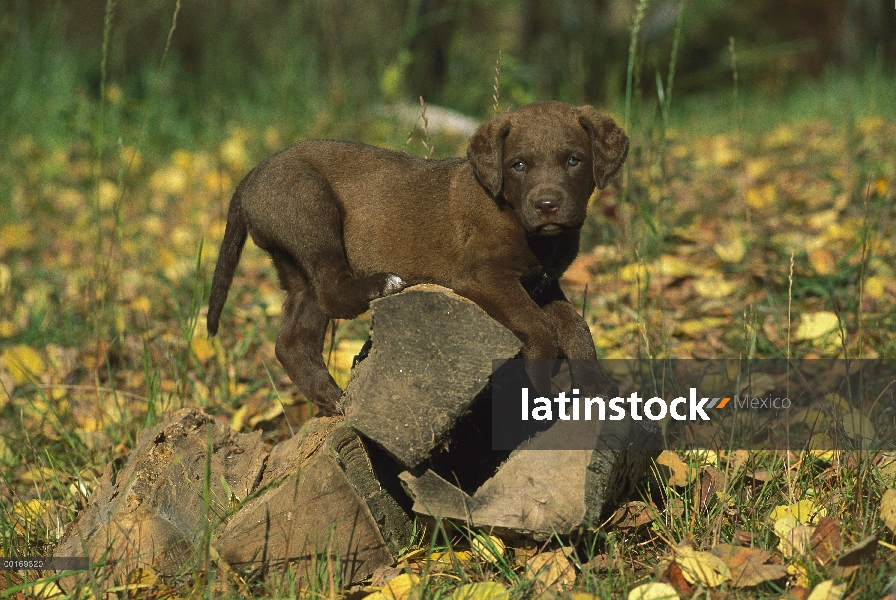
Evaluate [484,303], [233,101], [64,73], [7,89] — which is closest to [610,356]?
[484,303]

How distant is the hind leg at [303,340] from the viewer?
12.0 ft

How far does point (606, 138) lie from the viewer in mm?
3373

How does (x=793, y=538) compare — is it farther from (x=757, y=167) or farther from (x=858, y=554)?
(x=757, y=167)

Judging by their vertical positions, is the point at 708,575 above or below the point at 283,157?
below

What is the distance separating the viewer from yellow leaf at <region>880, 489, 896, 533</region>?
2.82 m

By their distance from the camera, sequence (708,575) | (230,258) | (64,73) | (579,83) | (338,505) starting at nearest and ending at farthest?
(708,575), (338,505), (230,258), (579,83), (64,73)

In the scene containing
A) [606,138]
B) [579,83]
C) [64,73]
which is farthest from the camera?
[64,73]

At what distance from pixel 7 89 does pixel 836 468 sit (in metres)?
6.56

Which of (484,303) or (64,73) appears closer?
(484,303)

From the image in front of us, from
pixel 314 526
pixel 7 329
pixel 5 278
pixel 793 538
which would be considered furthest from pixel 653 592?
pixel 5 278

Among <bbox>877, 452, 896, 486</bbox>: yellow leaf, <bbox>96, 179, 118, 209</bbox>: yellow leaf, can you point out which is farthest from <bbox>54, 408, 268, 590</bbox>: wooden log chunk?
<bbox>96, 179, 118, 209</bbox>: yellow leaf

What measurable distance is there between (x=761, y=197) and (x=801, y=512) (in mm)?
3710

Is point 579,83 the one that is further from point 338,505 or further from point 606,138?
point 338,505

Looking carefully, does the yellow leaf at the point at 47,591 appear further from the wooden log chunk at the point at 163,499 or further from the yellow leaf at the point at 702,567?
the yellow leaf at the point at 702,567
